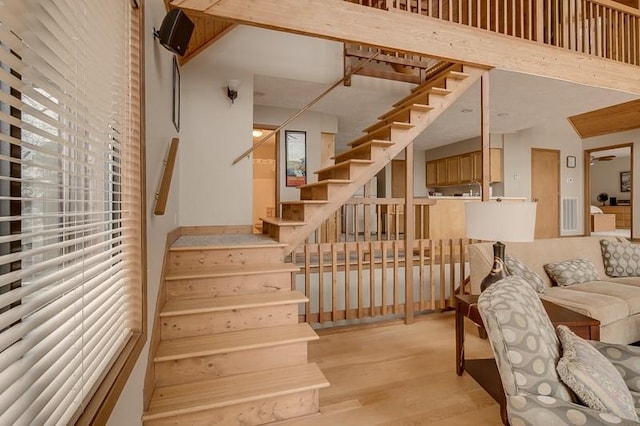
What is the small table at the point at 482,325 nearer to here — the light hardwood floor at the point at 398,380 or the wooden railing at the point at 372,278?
the light hardwood floor at the point at 398,380

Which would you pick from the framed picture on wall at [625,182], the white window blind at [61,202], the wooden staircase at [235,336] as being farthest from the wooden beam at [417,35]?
the framed picture on wall at [625,182]

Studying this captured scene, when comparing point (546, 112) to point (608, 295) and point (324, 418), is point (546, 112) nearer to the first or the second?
point (608, 295)

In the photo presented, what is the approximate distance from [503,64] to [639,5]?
387 cm

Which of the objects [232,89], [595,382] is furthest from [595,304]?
[232,89]

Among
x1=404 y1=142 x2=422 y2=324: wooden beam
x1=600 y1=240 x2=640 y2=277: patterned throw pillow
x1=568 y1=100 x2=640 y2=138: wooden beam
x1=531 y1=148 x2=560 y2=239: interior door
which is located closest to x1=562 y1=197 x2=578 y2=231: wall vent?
x1=531 y1=148 x2=560 y2=239: interior door

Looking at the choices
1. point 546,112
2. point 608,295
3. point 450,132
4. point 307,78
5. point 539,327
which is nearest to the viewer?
point 539,327

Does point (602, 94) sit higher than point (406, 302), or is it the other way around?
point (602, 94)

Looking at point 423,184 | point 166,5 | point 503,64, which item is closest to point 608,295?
point 503,64

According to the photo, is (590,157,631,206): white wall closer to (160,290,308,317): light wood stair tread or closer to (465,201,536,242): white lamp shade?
(465,201,536,242): white lamp shade

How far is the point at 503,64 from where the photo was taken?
3.31 m

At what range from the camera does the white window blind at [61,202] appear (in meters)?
0.64

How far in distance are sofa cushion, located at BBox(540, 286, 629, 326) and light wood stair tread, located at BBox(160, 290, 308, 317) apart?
2129mm

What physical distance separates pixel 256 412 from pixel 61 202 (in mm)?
1580

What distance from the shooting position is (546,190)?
691cm
